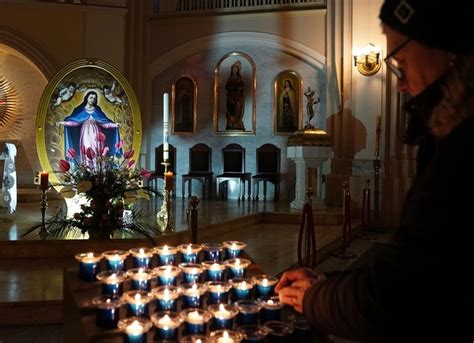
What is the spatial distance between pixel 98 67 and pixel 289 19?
5.33m

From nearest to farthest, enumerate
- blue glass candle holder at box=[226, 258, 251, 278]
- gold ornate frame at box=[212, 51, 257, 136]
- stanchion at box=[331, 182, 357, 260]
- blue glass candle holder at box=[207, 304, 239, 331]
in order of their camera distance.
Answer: blue glass candle holder at box=[207, 304, 239, 331] → blue glass candle holder at box=[226, 258, 251, 278] → stanchion at box=[331, 182, 357, 260] → gold ornate frame at box=[212, 51, 257, 136]

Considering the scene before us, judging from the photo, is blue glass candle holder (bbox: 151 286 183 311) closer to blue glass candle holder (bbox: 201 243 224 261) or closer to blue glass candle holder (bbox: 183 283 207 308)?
blue glass candle holder (bbox: 183 283 207 308)

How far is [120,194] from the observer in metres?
4.68

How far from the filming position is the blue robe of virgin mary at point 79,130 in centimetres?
631

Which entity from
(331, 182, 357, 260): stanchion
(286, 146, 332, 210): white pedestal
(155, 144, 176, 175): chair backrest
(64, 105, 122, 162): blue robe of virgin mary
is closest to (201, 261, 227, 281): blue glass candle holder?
(331, 182, 357, 260): stanchion

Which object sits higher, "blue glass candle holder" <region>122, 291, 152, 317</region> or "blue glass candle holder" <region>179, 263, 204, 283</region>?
"blue glass candle holder" <region>179, 263, 204, 283</region>

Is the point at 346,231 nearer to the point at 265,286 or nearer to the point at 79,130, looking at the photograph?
the point at 79,130

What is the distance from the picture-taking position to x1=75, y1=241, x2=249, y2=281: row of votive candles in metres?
1.79

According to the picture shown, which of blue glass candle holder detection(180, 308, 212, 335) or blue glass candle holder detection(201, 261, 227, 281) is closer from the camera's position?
blue glass candle holder detection(180, 308, 212, 335)

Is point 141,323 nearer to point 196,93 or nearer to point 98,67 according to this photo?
point 98,67

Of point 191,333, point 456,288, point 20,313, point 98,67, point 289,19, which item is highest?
point 289,19

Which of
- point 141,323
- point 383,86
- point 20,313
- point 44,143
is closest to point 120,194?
point 20,313

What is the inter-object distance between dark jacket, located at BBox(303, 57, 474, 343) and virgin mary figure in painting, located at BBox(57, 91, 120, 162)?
18.4 ft

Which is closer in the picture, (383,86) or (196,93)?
(383,86)
